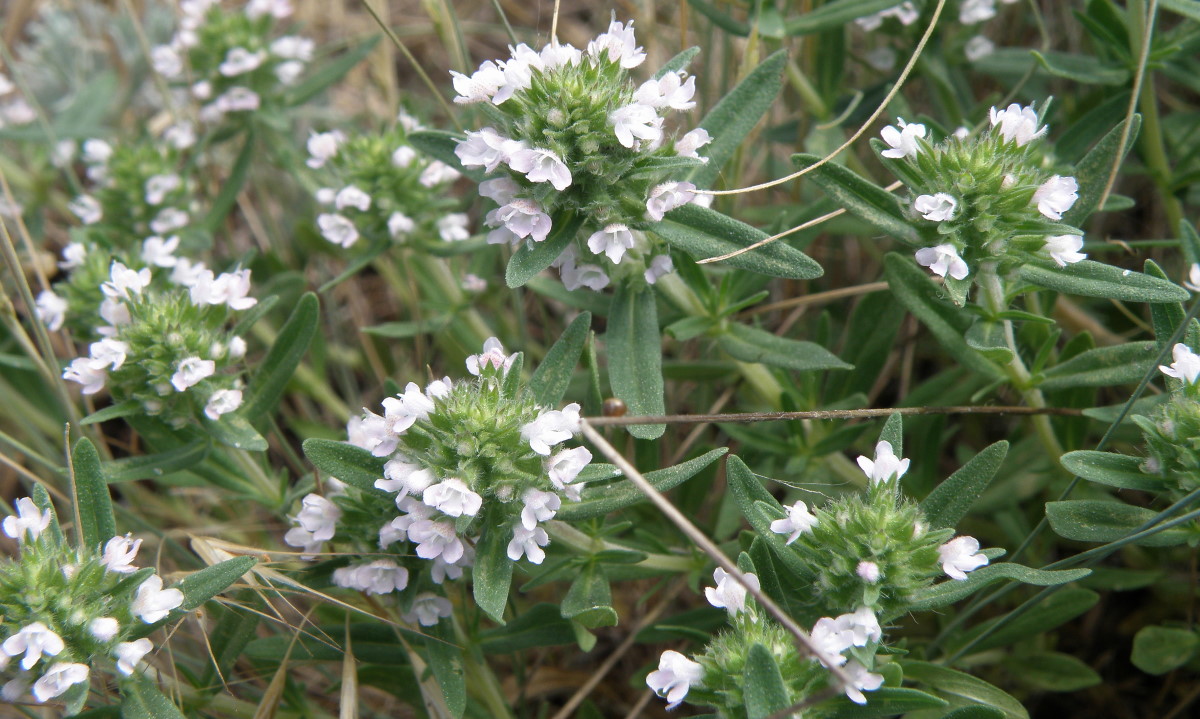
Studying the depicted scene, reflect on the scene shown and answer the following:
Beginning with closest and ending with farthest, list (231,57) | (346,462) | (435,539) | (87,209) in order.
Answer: (435,539)
(346,462)
(87,209)
(231,57)

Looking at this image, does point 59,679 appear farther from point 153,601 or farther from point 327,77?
point 327,77

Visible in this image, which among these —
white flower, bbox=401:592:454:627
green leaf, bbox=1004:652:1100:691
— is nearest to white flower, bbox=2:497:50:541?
white flower, bbox=401:592:454:627

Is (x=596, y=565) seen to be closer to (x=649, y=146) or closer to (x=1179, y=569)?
(x=649, y=146)

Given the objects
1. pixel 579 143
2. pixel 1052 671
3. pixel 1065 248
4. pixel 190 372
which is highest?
pixel 579 143

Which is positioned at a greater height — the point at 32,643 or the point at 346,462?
the point at 346,462

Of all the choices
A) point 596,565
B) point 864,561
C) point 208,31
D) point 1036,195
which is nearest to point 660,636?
point 596,565

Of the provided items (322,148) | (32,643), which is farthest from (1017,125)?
(32,643)

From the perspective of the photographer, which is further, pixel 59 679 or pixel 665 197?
pixel 665 197

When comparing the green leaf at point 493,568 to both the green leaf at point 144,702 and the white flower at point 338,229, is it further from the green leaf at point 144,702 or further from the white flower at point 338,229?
the white flower at point 338,229

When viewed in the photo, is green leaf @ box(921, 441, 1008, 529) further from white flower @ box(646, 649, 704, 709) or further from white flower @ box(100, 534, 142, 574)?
white flower @ box(100, 534, 142, 574)
